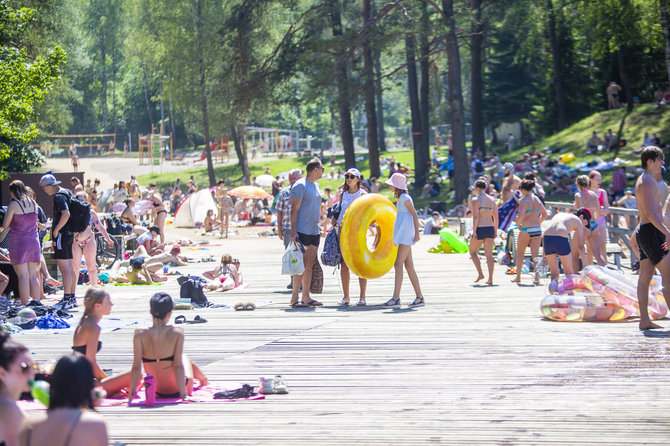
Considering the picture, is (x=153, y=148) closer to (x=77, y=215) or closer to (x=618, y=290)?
(x=77, y=215)

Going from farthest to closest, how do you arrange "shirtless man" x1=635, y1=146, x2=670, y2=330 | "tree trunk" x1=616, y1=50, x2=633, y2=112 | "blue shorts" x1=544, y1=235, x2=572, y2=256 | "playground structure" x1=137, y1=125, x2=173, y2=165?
"playground structure" x1=137, y1=125, x2=173, y2=165, "tree trunk" x1=616, y1=50, x2=633, y2=112, "blue shorts" x1=544, y1=235, x2=572, y2=256, "shirtless man" x1=635, y1=146, x2=670, y2=330

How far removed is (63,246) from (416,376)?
6670 millimetres

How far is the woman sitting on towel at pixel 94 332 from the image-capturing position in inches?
260

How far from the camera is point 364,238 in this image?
38.0 ft

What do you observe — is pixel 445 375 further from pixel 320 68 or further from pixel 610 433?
pixel 320 68

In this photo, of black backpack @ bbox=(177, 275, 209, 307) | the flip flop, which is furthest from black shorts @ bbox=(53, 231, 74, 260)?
the flip flop

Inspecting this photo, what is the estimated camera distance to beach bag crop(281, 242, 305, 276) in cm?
1108

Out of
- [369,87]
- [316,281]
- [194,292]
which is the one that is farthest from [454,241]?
[369,87]

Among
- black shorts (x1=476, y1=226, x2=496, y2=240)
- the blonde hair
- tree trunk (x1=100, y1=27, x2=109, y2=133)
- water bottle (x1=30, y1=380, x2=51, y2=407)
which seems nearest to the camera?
water bottle (x1=30, y1=380, x2=51, y2=407)

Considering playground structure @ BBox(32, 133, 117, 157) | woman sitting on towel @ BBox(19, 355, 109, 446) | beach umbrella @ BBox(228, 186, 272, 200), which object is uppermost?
playground structure @ BBox(32, 133, 117, 157)

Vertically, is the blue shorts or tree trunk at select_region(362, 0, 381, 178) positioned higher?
tree trunk at select_region(362, 0, 381, 178)

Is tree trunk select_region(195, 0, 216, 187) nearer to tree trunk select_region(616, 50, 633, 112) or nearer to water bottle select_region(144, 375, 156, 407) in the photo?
tree trunk select_region(616, 50, 633, 112)

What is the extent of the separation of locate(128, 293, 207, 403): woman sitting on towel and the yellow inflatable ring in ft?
16.9

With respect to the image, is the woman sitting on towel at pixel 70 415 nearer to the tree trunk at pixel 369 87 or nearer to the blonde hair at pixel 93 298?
the blonde hair at pixel 93 298
